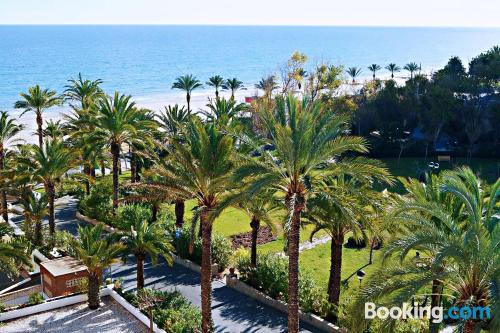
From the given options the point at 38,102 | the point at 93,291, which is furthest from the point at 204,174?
the point at 38,102

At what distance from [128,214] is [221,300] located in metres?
9.72

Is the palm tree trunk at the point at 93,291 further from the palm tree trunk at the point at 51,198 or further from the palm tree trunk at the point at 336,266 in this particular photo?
the palm tree trunk at the point at 336,266

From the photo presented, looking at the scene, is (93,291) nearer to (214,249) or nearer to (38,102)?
(214,249)

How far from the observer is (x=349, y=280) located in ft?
79.7

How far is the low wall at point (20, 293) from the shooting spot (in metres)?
22.6

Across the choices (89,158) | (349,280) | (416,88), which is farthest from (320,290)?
(416,88)

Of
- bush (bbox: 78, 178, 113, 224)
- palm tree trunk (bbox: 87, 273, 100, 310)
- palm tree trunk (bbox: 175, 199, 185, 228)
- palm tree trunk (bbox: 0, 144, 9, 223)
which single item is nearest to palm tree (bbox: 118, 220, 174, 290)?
palm tree trunk (bbox: 87, 273, 100, 310)

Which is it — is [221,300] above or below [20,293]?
below

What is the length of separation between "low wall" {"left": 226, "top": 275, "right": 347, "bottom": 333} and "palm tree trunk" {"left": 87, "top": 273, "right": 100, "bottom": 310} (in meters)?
5.64

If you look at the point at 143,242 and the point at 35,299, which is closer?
the point at 143,242

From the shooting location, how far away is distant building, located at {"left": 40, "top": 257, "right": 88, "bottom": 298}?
72.6 feet

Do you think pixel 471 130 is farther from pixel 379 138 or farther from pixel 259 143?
pixel 259 143

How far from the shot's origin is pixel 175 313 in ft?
65.1

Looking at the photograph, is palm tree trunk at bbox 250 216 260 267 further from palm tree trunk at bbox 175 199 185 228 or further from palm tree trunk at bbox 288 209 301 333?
palm tree trunk at bbox 288 209 301 333
